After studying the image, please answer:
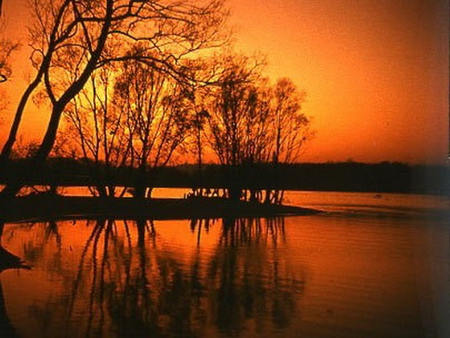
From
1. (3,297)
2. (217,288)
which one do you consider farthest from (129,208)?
(3,297)

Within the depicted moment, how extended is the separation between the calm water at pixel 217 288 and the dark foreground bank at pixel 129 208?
887cm

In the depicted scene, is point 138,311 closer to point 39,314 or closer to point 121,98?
point 39,314

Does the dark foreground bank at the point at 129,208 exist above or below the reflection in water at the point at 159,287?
above

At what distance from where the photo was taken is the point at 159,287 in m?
10.6

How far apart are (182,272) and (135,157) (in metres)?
30.2

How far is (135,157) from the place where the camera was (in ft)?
138

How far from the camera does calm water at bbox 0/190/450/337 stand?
7898 millimetres

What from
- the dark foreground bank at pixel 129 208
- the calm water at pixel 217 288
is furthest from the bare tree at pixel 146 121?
the calm water at pixel 217 288

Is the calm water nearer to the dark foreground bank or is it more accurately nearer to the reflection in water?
the reflection in water

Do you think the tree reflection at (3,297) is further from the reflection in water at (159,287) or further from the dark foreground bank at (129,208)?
the dark foreground bank at (129,208)

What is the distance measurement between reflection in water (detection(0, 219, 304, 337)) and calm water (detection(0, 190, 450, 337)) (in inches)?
0.8

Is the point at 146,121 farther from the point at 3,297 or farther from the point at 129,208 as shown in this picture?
the point at 3,297

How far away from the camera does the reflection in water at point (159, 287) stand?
25.7ft

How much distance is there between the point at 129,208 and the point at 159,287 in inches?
937
